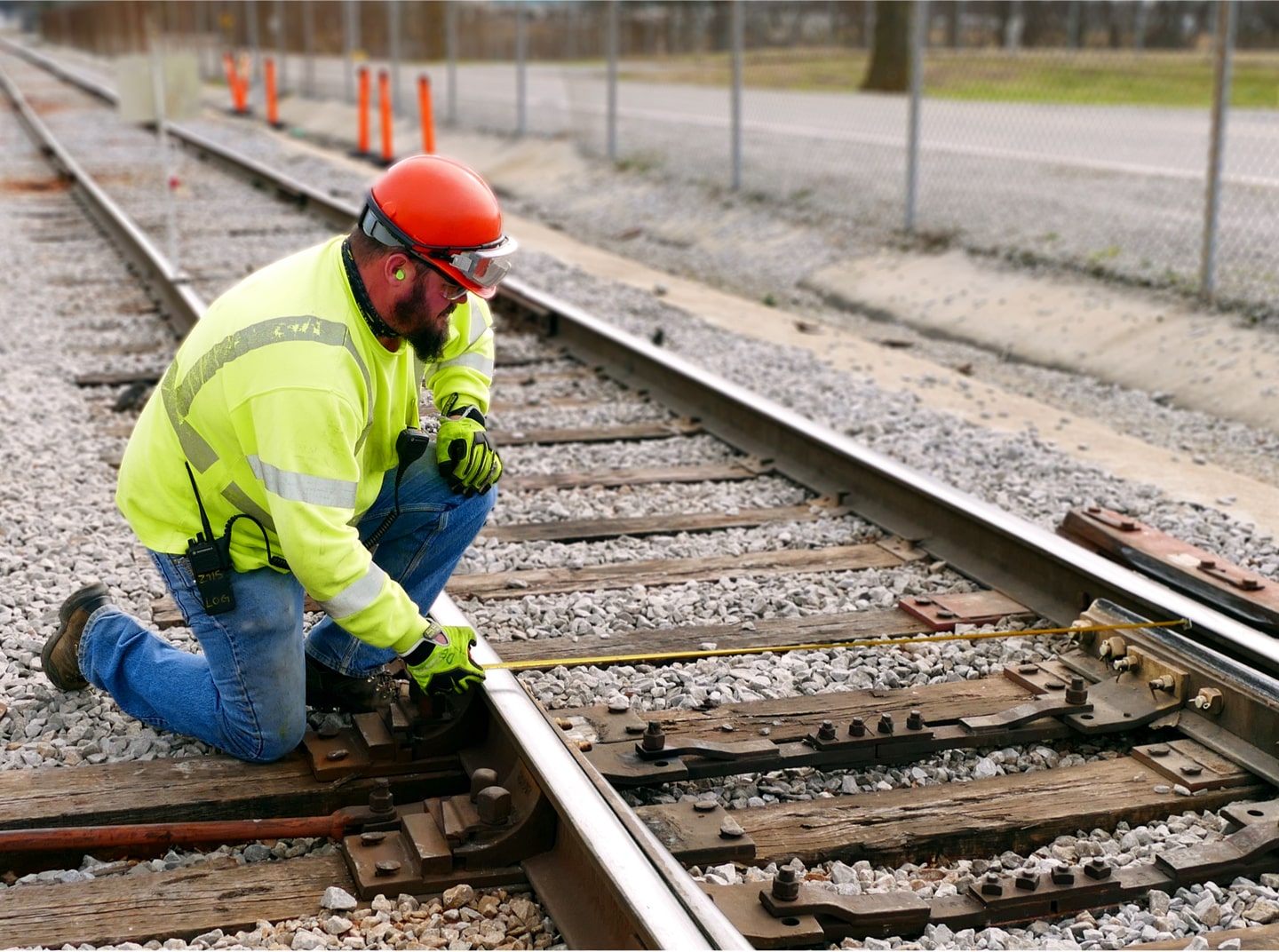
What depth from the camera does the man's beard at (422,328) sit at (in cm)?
356

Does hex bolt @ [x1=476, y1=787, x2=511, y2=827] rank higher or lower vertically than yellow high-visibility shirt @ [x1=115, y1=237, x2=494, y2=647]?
lower

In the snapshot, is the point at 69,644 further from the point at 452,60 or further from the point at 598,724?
the point at 452,60

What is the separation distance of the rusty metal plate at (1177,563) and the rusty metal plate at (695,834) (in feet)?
6.55

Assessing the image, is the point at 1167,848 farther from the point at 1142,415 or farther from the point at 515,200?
the point at 515,200

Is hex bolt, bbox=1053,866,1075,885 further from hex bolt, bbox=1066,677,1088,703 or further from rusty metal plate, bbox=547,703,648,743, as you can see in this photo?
rusty metal plate, bbox=547,703,648,743

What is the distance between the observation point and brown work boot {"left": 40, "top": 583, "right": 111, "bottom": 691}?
4.10 meters

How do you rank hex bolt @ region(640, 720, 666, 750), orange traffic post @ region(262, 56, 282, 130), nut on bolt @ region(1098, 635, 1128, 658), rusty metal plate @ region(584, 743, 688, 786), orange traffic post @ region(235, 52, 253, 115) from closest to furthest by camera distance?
rusty metal plate @ region(584, 743, 688, 786), hex bolt @ region(640, 720, 666, 750), nut on bolt @ region(1098, 635, 1128, 658), orange traffic post @ region(262, 56, 282, 130), orange traffic post @ region(235, 52, 253, 115)

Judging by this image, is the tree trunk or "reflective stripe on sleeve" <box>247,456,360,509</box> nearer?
"reflective stripe on sleeve" <box>247,456,360,509</box>

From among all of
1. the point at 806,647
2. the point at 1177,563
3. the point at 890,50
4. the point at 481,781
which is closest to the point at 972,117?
the point at 890,50

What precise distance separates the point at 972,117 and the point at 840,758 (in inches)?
611

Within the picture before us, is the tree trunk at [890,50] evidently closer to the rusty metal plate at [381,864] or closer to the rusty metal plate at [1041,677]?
the rusty metal plate at [1041,677]

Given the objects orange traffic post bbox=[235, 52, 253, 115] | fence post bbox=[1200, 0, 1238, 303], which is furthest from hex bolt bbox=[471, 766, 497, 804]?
orange traffic post bbox=[235, 52, 253, 115]

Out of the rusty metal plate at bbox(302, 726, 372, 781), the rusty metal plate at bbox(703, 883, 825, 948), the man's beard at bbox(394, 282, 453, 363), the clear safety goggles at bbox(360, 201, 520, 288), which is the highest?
the clear safety goggles at bbox(360, 201, 520, 288)

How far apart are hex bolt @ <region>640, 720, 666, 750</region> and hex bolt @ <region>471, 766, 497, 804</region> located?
42 centimetres
